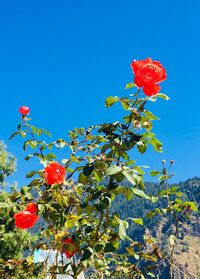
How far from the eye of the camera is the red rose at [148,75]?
220 cm

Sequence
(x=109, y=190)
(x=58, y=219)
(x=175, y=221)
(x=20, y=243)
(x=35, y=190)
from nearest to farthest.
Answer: (x=109, y=190) < (x=58, y=219) < (x=35, y=190) < (x=175, y=221) < (x=20, y=243)

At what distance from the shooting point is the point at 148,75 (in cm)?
219

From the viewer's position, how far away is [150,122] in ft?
8.03

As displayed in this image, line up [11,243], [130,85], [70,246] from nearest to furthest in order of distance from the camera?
[130,85] < [70,246] < [11,243]

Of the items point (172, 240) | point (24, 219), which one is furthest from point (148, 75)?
point (172, 240)

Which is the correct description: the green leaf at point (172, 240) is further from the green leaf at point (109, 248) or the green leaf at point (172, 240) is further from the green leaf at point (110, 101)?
the green leaf at point (110, 101)

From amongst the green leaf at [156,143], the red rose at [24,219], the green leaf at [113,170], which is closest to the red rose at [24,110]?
the red rose at [24,219]

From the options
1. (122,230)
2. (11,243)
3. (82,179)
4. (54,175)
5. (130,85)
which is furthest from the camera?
(11,243)

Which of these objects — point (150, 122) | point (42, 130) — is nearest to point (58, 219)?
point (150, 122)

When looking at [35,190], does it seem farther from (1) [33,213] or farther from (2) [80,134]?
(2) [80,134]

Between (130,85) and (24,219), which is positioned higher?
(130,85)

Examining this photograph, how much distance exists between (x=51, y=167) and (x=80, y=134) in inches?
102

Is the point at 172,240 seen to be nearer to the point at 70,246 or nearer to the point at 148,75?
the point at 70,246

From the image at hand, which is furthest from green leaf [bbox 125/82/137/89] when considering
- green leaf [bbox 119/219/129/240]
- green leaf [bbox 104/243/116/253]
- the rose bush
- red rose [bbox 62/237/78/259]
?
red rose [bbox 62/237/78/259]
